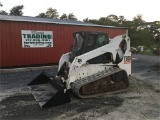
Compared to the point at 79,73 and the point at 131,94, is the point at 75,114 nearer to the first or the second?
the point at 79,73

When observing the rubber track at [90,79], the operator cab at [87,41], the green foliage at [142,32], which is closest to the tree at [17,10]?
the green foliage at [142,32]

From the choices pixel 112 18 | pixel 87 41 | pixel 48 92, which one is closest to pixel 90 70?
pixel 87 41

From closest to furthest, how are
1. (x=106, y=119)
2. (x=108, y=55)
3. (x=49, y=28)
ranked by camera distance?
1. (x=106, y=119)
2. (x=108, y=55)
3. (x=49, y=28)

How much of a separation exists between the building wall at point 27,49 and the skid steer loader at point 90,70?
5788 millimetres

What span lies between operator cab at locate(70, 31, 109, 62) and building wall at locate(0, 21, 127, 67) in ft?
22.5

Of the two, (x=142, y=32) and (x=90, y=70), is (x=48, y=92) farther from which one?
(x=142, y=32)

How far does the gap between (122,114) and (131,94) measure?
202cm

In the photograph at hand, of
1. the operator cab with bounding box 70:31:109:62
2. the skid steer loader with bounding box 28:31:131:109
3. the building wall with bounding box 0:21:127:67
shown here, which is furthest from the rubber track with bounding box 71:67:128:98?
the building wall with bounding box 0:21:127:67

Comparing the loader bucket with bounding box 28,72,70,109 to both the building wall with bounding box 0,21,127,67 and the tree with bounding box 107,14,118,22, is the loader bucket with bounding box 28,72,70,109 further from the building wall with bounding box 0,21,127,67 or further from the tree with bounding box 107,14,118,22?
the tree with bounding box 107,14,118,22

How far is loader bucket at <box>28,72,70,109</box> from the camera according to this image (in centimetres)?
574

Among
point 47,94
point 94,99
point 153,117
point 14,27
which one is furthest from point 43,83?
point 14,27

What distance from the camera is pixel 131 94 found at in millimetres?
7148

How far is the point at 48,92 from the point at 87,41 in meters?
2.23

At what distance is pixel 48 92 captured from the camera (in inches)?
275
